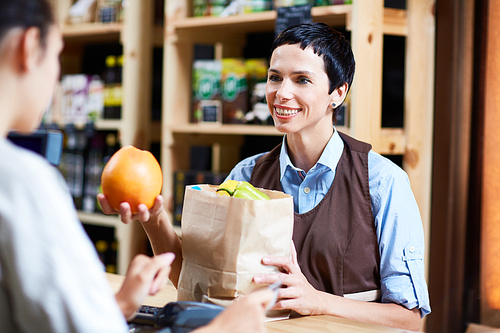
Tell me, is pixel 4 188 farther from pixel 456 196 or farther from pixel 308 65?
pixel 456 196

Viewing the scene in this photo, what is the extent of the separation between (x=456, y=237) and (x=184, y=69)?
1.48m

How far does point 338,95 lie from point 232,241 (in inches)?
28.3

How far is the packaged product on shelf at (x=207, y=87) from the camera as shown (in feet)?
7.52

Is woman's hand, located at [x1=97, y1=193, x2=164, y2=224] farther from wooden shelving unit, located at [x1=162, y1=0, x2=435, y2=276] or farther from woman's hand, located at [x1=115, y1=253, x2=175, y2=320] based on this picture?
wooden shelving unit, located at [x1=162, y1=0, x2=435, y2=276]

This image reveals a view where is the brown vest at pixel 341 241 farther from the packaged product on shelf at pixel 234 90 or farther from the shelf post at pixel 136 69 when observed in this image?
the shelf post at pixel 136 69

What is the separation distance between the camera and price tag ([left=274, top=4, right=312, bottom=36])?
1.92 meters

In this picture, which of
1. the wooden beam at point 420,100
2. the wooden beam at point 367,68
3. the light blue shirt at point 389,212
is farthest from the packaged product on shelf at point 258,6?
the light blue shirt at point 389,212

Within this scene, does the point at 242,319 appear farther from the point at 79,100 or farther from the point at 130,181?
the point at 79,100

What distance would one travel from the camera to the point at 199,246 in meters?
0.96

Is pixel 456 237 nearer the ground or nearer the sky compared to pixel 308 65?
nearer the ground

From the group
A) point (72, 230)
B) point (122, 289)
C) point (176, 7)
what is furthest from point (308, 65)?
point (176, 7)

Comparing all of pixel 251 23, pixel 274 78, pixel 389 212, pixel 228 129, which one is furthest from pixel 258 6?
pixel 389 212

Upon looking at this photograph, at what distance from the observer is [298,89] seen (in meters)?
1.37

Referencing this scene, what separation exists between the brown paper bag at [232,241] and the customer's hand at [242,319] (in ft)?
0.68
